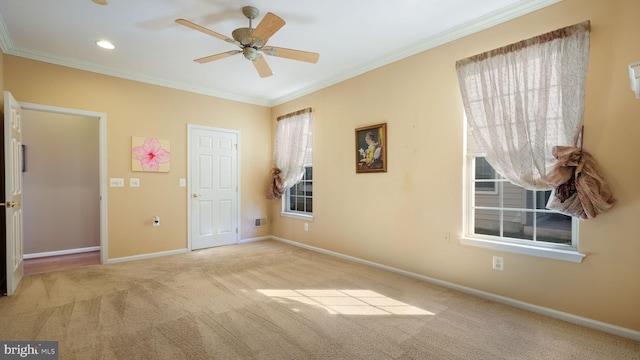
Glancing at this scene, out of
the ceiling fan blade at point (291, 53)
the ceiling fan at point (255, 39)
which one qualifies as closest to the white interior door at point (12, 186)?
the ceiling fan at point (255, 39)

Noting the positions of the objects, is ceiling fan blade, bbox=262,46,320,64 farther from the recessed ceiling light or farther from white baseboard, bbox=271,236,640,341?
white baseboard, bbox=271,236,640,341

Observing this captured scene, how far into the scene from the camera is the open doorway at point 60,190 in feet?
14.6

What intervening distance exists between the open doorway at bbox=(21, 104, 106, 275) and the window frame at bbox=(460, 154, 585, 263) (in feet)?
16.0

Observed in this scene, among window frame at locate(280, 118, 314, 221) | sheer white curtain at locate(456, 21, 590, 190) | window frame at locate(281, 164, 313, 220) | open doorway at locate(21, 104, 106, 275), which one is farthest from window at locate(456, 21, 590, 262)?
open doorway at locate(21, 104, 106, 275)

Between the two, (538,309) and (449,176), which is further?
(449,176)

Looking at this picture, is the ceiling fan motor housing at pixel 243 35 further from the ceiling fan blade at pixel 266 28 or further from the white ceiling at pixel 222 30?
the white ceiling at pixel 222 30

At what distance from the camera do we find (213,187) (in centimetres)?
512

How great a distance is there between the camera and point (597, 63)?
7.52 ft

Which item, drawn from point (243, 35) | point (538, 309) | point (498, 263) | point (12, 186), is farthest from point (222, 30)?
point (538, 309)

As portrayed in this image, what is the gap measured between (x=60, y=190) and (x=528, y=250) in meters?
6.39

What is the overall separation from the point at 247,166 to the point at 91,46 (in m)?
2.79

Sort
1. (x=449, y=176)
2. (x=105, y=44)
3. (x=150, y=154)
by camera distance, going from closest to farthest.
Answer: (x=449, y=176)
(x=105, y=44)
(x=150, y=154)

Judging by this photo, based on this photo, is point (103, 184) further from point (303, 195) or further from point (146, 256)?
point (303, 195)

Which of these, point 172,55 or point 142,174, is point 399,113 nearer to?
point 172,55
